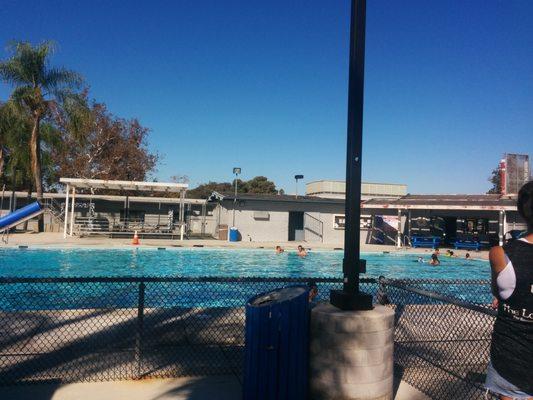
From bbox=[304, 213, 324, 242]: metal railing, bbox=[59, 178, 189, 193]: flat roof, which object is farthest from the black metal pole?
bbox=[304, 213, 324, 242]: metal railing

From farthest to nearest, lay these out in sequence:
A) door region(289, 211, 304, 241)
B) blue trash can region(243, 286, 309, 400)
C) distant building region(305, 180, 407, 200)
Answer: distant building region(305, 180, 407, 200)
door region(289, 211, 304, 241)
blue trash can region(243, 286, 309, 400)

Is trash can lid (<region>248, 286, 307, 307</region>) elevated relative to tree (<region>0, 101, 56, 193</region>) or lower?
lower

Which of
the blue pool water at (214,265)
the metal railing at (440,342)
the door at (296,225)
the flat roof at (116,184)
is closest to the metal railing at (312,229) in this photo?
the door at (296,225)

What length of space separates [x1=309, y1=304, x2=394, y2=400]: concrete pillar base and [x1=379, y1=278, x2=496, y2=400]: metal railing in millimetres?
723

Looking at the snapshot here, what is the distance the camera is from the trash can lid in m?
3.92

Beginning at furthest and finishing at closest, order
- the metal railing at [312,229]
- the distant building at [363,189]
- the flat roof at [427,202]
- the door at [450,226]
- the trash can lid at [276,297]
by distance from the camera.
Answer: the distant building at [363,189] < the door at [450,226] < the metal railing at [312,229] < the flat roof at [427,202] < the trash can lid at [276,297]

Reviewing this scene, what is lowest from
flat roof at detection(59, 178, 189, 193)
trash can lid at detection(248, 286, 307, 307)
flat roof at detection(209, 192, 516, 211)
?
trash can lid at detection(248, 286, 307, 307)

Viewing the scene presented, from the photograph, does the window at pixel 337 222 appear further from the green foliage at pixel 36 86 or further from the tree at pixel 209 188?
the tree at pixel 209 188

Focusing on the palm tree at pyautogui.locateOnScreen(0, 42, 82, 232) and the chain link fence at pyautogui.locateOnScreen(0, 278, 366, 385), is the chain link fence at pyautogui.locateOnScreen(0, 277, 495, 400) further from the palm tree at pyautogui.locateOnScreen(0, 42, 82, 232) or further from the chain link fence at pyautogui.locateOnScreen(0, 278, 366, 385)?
the palm tree at pyautogui.locateOnScreen(0, 42, 82, 232)

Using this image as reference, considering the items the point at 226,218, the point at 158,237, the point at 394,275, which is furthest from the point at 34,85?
the point at 394,275

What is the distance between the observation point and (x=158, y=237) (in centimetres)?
2786

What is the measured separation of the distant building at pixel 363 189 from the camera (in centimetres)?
4900

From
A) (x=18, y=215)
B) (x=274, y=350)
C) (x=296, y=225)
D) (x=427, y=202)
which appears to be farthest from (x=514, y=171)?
(x=18, y=215)

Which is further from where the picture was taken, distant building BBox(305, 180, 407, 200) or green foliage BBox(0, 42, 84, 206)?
distant building BBox(305, 180, 407, 200)
